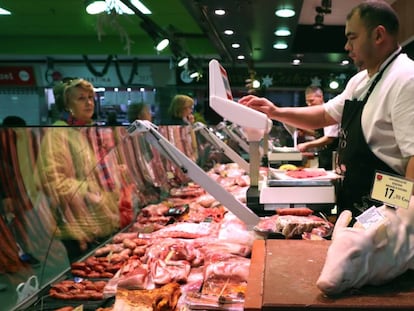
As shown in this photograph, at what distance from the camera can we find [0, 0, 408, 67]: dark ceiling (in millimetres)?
7875

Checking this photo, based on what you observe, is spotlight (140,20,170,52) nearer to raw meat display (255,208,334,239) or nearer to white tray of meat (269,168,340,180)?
white tray of meat (269,168,340,180)

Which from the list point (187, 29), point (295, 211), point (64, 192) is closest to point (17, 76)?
point (187, 29)

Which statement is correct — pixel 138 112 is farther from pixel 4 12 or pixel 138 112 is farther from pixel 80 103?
pixel 4 12

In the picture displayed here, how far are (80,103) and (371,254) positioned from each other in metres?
3.08

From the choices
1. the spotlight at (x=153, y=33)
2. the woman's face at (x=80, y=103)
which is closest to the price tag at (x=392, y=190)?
the woman's face at (x=80, y=103)

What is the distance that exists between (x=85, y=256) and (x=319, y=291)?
5.86 feet

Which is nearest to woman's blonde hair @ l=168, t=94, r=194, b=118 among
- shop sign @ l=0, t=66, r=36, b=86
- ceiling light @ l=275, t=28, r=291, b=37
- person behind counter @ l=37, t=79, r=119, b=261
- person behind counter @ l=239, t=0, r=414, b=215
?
ceiling light @ l=275, t=28, r=291, b=37

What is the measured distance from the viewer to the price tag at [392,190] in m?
1.31

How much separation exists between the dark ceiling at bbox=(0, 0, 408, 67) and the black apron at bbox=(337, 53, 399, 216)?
2.58m

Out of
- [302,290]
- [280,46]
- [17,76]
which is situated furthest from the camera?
[17,76]

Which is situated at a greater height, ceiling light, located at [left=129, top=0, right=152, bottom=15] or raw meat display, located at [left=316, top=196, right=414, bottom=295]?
ceiling light, located at [left=129, top=0, right=152, bottom=15]

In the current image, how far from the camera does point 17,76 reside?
16.2 meters

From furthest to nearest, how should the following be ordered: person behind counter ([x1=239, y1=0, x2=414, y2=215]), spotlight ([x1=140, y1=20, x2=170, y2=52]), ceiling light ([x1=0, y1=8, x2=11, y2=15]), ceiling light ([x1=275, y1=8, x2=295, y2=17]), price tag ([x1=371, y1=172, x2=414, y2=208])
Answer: ceiling light ([x1=0, y1=8, x2=11, y2=15]), spotlight ([x1=140, y1=20, x2=170, y2=52]), ceiling light ([x1=275, y1=8, x2=295, y2=17]), person behind counter ([x1=239, y1=0, x2=414, y2=215]), price tag ([x1=371, y1=172, x2=414, y2=208])

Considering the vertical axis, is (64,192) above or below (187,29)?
below
